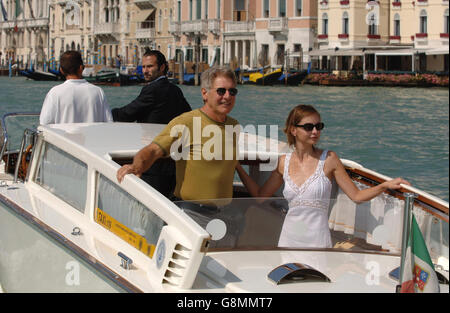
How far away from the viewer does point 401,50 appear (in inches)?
1155

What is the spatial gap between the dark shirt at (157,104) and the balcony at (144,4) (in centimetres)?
3829

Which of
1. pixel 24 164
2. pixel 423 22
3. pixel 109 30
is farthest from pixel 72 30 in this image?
pixel 24 164

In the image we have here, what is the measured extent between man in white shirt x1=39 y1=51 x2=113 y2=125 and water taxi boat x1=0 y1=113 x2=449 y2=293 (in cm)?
32

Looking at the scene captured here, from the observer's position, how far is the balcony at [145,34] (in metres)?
41.3

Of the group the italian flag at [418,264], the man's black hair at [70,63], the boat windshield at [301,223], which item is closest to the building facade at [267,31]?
the man's black hair at [70,63]

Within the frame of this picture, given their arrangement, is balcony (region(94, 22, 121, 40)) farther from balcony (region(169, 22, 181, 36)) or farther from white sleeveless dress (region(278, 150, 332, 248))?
white sleeveless dress (region(278, 150, 332, 248))

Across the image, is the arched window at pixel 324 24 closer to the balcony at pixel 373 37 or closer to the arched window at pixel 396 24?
the balcony at pixel 373 37

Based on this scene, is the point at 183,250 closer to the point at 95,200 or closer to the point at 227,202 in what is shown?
the point at 227,202

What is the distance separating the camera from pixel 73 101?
3.61 metres

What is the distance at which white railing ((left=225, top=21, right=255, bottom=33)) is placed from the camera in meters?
36.1

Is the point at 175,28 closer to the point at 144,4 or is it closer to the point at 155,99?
the point at 144,4

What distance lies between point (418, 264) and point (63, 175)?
1.66m
